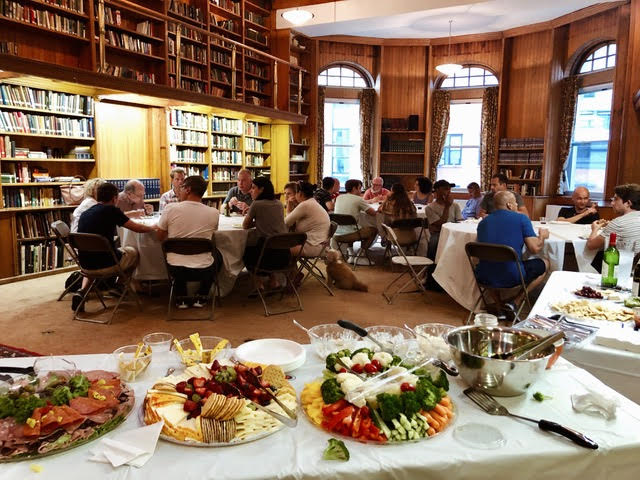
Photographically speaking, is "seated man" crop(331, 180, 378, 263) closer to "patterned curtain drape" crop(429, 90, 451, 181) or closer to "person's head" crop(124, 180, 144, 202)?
"person's head" crop(124, 180, 144, 202)

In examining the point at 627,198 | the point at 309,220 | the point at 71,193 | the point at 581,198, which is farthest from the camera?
the point at 71,193

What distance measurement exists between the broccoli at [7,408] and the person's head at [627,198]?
449 cm

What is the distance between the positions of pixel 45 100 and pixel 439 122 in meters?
8.47

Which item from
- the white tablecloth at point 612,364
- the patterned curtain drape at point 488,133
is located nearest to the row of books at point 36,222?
the white tablecloth at point 612,364

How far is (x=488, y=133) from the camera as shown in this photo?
11.4 meters

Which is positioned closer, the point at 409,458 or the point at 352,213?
the point at 409,458

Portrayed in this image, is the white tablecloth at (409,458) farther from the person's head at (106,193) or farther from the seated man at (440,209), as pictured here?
the seated man at (440,209)

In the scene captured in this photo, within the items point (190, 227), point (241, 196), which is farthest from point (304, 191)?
point (241, 196)

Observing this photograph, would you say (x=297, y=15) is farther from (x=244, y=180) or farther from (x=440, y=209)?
(x=440, y=209)

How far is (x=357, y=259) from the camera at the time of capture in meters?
7.61

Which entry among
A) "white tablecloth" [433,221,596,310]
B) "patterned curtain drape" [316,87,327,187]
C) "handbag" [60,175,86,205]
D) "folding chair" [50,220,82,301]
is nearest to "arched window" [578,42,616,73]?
"patterned curtain drape" [316,87,327,187]

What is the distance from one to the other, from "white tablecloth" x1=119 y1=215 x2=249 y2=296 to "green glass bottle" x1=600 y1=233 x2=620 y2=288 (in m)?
3.30

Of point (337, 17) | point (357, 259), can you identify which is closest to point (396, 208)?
point (357, 259)

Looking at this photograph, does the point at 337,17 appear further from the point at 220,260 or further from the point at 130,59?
the point at 220,260
